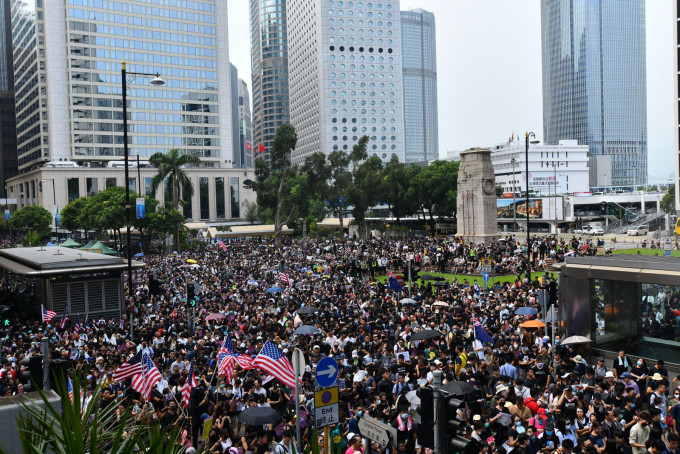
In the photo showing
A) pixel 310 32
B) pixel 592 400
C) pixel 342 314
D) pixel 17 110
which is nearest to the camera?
pixel 592 400

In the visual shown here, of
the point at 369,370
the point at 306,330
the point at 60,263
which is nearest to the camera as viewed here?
the point at 369,370

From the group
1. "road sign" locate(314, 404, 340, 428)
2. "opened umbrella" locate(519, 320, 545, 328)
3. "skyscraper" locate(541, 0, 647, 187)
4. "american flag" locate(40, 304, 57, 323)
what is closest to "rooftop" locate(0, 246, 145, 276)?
"american flag" locate(40, 304, 57, 323)

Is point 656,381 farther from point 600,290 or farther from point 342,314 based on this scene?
point 342,314

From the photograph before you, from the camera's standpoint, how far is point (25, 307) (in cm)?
2753

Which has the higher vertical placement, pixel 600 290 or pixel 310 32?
pixel 310 32

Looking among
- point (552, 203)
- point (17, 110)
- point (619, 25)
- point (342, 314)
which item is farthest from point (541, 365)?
point (619, 25)

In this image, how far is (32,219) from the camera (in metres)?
81.6

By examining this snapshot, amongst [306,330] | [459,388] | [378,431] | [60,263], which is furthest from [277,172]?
[378,431]

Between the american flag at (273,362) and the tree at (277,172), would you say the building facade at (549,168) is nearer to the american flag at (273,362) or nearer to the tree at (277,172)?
the tree at (277,172)

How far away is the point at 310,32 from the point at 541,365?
562 ft

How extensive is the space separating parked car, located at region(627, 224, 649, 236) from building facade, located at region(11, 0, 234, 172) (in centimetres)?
6948

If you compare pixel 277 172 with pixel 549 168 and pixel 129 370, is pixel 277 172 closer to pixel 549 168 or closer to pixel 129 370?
pixel 129 370

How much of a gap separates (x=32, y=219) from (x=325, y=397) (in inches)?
3283

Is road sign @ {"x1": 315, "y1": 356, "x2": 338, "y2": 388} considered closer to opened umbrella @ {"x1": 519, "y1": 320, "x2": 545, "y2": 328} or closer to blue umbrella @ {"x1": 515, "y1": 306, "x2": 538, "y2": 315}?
opened umbrella @ {"x1": 519, "y1": 320, "x2": 545, "y2": 328}
